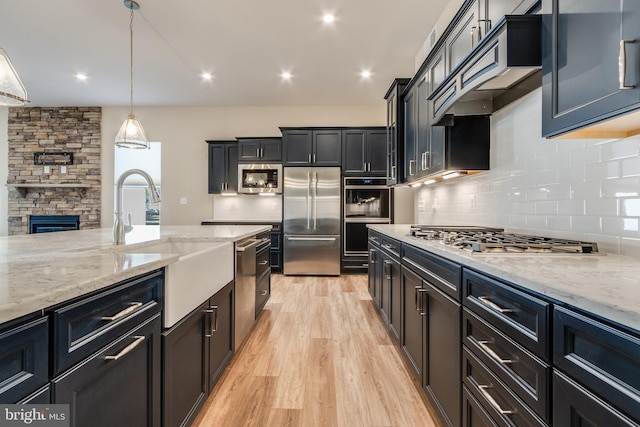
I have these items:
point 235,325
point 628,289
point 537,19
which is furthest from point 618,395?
point 235,325

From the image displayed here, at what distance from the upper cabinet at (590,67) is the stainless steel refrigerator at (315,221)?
12.6 ft

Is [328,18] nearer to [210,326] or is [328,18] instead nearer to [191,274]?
[191,274]

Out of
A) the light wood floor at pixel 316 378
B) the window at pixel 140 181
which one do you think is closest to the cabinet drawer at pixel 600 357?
the light wood floor at pixel 316 378

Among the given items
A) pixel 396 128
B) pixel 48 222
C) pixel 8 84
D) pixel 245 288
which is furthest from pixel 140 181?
pixel 396 128

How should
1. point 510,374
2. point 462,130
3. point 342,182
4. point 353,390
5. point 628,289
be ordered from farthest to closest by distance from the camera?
point 342,182, point 462,130, point 353,390, point 510,374, point 628,289

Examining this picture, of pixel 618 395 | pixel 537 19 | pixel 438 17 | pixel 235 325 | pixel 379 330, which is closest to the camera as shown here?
pixel 618 395

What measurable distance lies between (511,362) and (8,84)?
305cm

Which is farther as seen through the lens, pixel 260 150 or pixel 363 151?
pixel 260 150

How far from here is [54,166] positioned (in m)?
5.85

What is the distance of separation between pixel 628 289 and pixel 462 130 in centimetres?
191

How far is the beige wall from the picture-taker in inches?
229

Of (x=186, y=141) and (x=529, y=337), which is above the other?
(x=186, y=141)

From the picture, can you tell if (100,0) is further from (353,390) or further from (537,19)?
(353,390)

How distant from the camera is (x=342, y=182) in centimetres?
505
